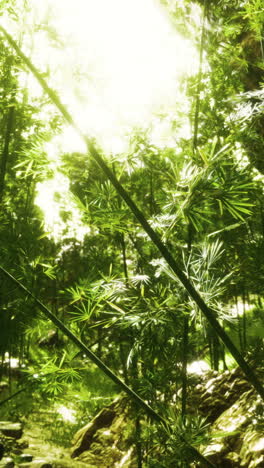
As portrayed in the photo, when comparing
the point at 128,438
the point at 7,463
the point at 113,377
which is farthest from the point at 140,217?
the point at 128,438

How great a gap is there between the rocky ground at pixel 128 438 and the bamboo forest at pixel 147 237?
0.05 ft

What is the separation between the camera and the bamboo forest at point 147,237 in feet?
4.92

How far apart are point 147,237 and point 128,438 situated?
2.14m

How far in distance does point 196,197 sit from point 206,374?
10.1ft

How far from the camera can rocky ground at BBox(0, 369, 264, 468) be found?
8.77 ft

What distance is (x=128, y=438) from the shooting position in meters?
3.41

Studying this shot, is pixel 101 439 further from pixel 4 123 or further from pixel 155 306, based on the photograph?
pixel 4 123

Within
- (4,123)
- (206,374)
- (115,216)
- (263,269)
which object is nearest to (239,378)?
(206,374)

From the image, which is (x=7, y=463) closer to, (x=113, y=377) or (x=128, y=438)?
(x=128, y=438)

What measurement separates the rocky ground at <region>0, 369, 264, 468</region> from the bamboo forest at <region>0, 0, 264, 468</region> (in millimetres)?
15

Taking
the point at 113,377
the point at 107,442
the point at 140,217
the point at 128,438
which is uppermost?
the point at 140,217

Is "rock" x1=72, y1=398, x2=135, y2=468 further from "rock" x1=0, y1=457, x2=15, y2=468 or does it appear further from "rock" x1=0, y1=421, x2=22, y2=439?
"rock" x1=0, y1=457, x2=15, y2=468

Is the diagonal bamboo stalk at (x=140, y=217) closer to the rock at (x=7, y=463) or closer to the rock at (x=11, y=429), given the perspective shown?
the rock at (x=7, y=463)

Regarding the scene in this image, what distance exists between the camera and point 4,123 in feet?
10.3
